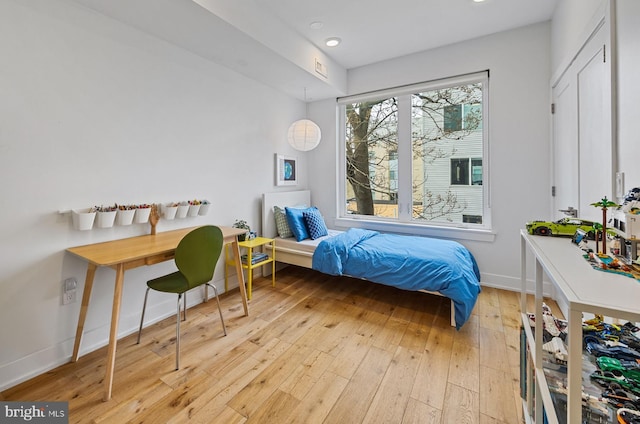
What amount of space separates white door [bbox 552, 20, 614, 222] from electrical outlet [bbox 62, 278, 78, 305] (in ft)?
11.2

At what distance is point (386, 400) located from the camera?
1605 mm

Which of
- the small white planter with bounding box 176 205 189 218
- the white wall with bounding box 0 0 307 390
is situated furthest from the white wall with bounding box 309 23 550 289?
the small white planter with bounding box 176 205 189 218

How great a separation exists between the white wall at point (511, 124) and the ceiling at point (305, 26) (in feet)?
0.48

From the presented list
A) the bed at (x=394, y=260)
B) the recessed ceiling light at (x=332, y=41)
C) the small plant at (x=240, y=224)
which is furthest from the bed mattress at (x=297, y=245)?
the recessed ceiling light at (x=332, y=41)

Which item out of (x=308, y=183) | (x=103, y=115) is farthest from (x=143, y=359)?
(x=308, y=183)

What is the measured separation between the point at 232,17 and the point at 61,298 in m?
2.40

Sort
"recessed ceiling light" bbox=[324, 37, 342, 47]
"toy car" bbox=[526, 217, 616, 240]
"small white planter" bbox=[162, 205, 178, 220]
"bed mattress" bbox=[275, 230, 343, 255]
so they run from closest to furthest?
1. "toy car" bbox=[526, 217, 616, 240]
2. "small white planter" bbox=[162, 205, 178, 220]
3. "recessed ceiling light" bbox=[324, 37, 342, 47]
4. "bed mattress" bbox=[275, 230, 343, 255]

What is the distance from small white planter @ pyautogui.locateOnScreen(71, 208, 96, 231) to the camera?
1.94 m

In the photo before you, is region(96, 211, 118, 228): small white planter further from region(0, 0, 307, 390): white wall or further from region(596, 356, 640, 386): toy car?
region(596, 356, 640, 386): toy car

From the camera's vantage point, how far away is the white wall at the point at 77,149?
1740 mm

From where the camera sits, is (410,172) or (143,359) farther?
(410,172)

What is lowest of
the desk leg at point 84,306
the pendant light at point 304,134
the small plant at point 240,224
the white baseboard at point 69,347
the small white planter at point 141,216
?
the white baseboard at point 69,347

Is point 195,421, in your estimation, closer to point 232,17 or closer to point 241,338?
point 241,338

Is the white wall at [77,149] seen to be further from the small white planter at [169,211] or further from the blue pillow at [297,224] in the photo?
the blue pillow at [297,224]
